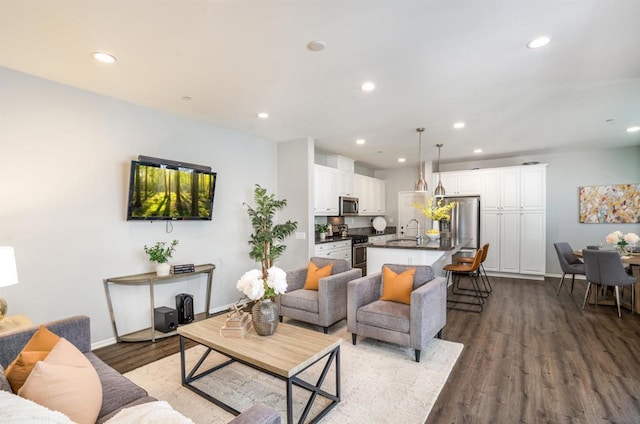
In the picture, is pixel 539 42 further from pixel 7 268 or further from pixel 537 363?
pixel 7 268

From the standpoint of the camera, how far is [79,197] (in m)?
3.22

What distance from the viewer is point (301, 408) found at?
2.24 metres

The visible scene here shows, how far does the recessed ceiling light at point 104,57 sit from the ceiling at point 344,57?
0.05 m

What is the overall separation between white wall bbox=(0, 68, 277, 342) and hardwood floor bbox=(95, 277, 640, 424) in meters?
0.70

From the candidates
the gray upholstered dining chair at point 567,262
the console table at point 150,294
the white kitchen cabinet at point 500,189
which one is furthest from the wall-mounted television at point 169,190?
the white kitchen cabinet at point 500,189

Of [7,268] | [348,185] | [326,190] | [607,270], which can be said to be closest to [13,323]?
[7,268]

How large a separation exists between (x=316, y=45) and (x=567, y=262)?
5566 mm

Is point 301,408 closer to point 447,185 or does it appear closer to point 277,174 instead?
point 277,174

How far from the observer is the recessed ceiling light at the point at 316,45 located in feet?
7.79

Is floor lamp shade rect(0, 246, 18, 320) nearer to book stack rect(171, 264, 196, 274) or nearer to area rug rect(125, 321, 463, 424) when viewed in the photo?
area rug rect(125, 321, 463, 424)

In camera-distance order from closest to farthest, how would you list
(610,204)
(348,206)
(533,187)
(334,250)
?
(334,250) < (610,204) < (533,187) < (348,206)

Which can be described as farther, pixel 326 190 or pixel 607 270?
pixel 326 190

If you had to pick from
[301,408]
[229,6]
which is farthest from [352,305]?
[229,6]

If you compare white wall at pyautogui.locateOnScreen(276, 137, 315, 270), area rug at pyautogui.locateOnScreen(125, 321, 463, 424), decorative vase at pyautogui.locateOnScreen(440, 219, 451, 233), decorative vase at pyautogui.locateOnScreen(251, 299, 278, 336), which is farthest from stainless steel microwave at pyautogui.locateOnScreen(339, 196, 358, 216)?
decorative vase at pyautogui.locateOnScreen(251, 299, 278, 336)
